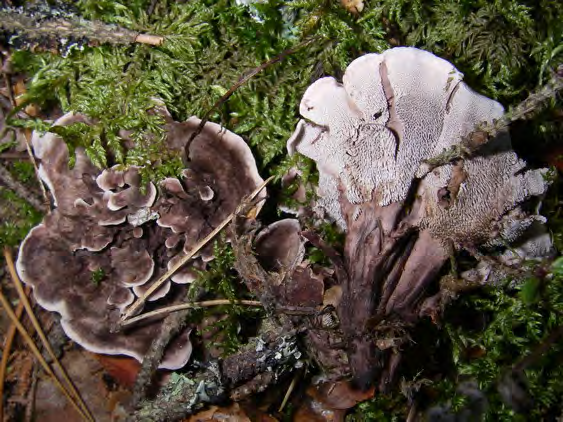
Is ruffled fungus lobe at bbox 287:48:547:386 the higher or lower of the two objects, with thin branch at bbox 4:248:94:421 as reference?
higher

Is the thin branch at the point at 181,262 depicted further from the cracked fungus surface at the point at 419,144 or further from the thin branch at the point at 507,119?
the thin branch at the point at 507,119

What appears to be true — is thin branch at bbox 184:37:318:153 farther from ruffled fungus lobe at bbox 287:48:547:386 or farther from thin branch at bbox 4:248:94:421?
thin branch at bbox 4:248:94:421

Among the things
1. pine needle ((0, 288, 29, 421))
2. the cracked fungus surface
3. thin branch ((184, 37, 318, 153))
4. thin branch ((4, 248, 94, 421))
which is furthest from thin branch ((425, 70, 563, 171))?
pine needle ((0, 288, 29, 421))

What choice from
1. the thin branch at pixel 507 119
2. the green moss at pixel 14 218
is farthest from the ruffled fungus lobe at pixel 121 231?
the thin branch at pixel 507 119

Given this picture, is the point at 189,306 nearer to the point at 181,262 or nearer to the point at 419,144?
the point at 181,262

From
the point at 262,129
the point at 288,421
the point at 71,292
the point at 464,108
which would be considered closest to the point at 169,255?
the point at 71,292
